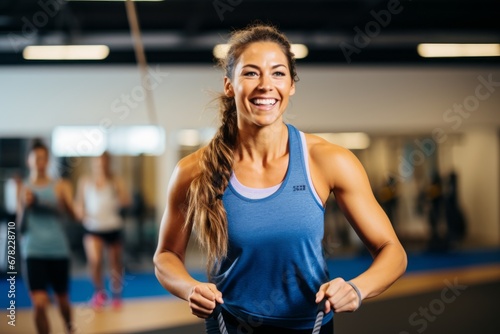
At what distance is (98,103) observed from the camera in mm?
9008

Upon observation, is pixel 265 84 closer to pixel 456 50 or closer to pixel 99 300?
pixel 99 300

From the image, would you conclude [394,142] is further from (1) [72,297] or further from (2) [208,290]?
(2) [208,290]

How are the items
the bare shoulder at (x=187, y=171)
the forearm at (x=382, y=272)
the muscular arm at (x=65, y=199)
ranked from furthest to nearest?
the muscular arm at (x=65, y=199) → the bare shoulder at (x=187, y=171) → the forearm at (x=382, y=272)

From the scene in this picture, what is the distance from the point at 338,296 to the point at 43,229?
9.82ft

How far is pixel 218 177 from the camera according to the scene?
1.82 metres

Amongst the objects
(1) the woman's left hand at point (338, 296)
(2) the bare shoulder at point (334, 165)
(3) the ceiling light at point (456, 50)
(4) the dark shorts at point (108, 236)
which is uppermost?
(3) the ceiling light at point (456, 50)

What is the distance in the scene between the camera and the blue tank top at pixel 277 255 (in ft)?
5.61

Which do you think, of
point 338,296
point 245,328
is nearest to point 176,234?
point 245,328

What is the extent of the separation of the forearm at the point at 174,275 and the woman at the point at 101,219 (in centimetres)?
426

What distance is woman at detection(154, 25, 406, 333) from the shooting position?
1.71 meters

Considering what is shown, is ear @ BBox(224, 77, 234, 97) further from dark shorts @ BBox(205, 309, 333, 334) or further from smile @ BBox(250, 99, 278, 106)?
dark shorts @ BBox(205, 309, 333, 334)

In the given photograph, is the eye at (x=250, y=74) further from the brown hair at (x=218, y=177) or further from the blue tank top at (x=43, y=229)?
the blue tank top at (x=43, y=229)

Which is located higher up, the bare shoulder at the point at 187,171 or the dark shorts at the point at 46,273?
the bare shoulder at the point at 187,171

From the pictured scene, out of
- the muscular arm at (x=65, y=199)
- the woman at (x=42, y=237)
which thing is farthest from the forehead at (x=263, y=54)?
the muscular arm at (x=65, y=199)
